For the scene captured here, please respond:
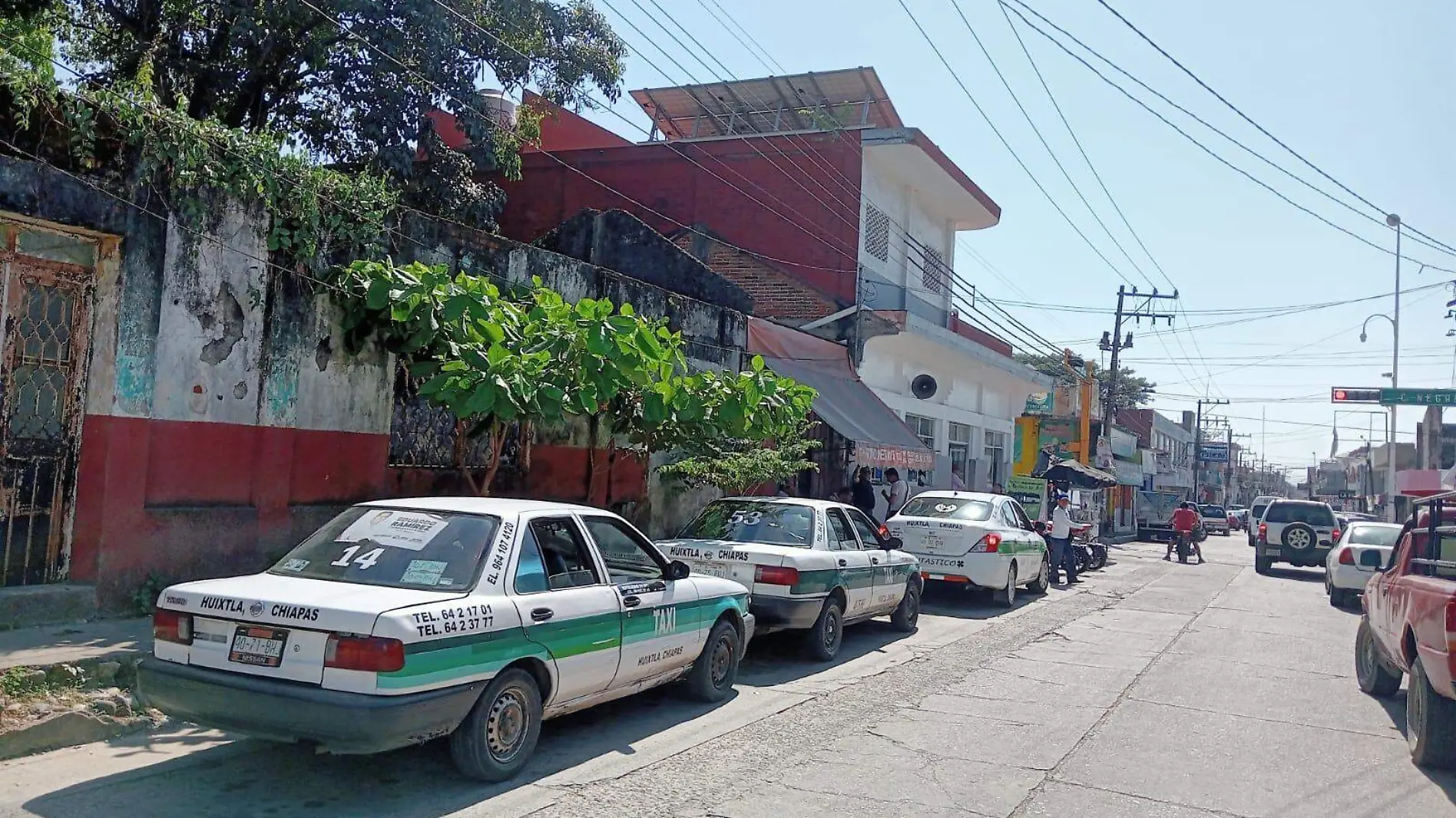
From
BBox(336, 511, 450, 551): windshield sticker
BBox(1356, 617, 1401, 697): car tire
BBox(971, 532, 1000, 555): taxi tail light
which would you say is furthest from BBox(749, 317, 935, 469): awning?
BBox(336, 511, 450, 551): windshield sticker

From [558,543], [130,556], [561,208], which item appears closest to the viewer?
[558,543]

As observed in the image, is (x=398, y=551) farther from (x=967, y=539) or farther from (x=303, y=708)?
(x=967, y=539)

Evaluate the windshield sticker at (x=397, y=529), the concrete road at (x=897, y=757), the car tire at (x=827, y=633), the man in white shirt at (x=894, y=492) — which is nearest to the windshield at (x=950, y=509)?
the concrete road at (x=897, y=757)

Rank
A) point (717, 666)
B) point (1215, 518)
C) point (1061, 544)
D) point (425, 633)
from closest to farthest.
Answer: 1. point (425, 633)
2. point (717, 666)
3. point (1061, 544)
4. point (1215, 518)

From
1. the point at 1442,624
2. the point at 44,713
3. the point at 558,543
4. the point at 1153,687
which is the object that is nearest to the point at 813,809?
the point at 558,543

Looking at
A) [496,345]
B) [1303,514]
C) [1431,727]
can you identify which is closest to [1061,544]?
[1303,514]

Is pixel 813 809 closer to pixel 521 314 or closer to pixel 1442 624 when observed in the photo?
pixel 1442 624

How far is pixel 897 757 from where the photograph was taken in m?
6.61

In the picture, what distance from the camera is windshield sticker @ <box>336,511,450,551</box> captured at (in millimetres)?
5941

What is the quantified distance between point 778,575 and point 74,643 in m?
5.24

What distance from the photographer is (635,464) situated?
49.4 ft

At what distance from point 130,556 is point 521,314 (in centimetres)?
364

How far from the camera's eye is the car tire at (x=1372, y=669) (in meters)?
9.02

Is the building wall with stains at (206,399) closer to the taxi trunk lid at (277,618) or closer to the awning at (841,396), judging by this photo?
the taxi trunk lid at (277,618)
